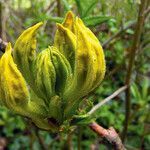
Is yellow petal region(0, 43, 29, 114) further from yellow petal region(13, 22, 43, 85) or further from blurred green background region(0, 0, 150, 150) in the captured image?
blurred green background region(0, 0, 150, 150)

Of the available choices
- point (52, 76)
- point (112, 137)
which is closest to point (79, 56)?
point (52, 76)

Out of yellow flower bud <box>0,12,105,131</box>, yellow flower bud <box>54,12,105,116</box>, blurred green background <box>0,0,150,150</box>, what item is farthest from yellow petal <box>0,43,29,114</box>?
blurred green background <box>0,0,150,150</box>

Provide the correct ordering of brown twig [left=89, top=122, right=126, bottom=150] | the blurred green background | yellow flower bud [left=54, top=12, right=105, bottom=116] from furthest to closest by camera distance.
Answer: the blurred green background
brown twig [left=89, top=122, right=126, bottom=150]
yellow flower bud [left=54, top=12, right=105, bottom=116]

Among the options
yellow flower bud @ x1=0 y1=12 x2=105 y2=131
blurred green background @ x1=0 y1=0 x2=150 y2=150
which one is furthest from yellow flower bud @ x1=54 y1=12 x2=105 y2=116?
blurred green background @ x1=0 y1=0 x2=150 y2=150

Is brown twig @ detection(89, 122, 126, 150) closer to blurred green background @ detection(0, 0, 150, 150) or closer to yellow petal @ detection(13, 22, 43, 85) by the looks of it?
yellow petal @ detection(13, 22, 43, 85)

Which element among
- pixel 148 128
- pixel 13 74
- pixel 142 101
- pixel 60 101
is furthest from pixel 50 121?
pixel 142 101

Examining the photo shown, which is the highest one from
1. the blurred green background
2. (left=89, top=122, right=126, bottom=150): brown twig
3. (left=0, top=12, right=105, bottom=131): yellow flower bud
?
(left=0, top=12, right=105, bottom=131): yellow flower bud

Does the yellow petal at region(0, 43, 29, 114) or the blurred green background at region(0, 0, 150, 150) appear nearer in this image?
the yellow petal at region(0, 43, 29, 114)

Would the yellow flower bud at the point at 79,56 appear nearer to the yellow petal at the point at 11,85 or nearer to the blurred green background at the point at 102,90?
the yellow petal at the point at 11,85

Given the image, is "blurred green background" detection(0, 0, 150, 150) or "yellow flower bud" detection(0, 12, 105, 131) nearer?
"yellow flower bud" detection(0, 12, 105, 131)

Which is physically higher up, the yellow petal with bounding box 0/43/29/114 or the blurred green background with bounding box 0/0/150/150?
the yellow petal with bounding box 0/43/29/114

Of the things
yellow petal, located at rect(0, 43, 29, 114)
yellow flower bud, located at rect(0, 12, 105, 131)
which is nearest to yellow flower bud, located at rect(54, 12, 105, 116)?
yellow flower bud, located at rect(0, 12, 105, 131)

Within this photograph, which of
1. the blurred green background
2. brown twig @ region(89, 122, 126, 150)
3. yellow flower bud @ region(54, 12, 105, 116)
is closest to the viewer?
yellow flower bud @ region(54, 12, 105, 116)

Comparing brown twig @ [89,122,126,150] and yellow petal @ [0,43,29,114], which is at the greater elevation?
yellow petal @ [0,43,29,114]
